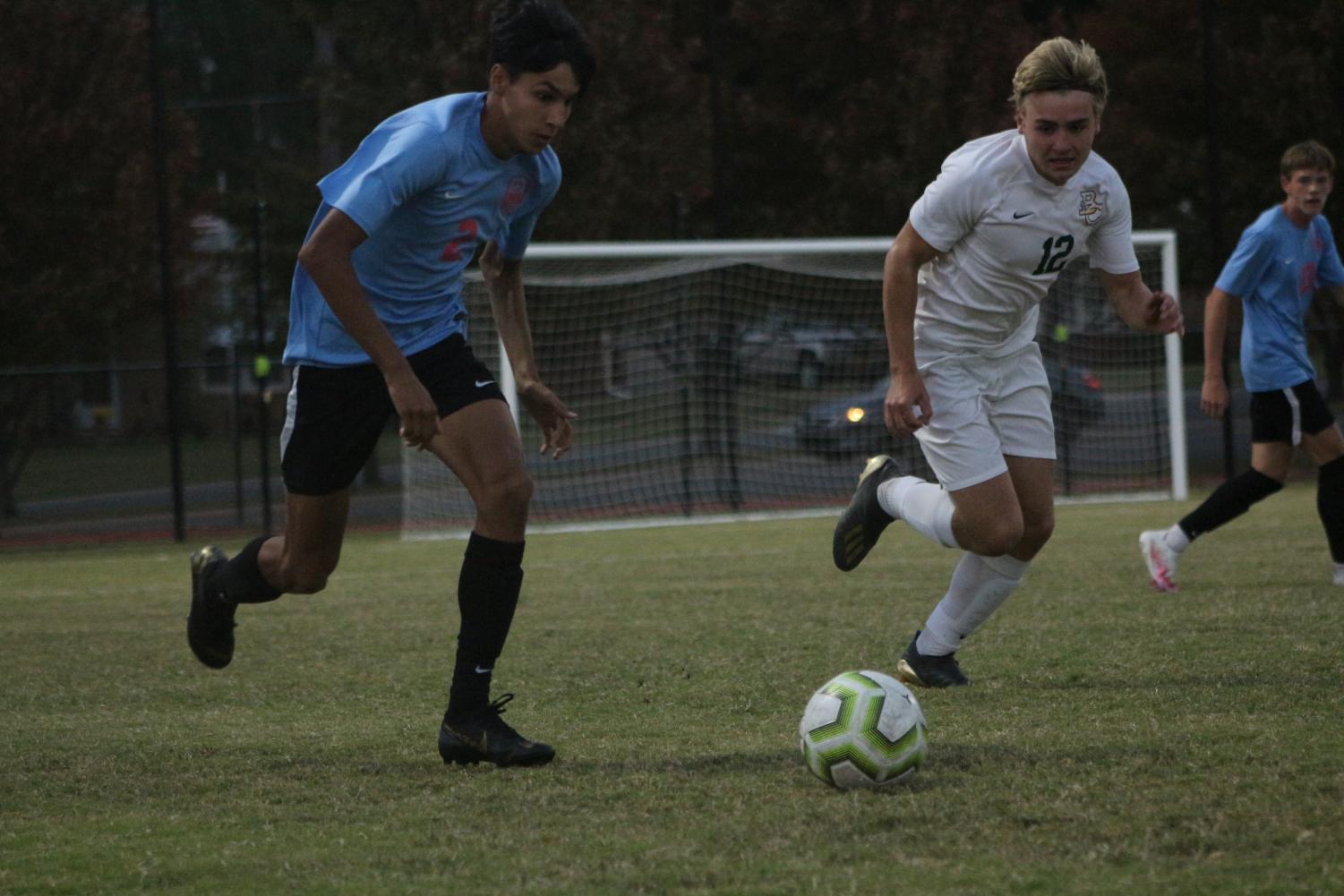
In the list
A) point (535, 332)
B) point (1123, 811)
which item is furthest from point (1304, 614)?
point (535, 332)

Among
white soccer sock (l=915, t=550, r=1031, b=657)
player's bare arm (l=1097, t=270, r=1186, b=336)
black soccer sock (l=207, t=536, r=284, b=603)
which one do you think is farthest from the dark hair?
white soccer sock (l=915, t=550, r=1031, b=657)

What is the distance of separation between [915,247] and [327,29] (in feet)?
65.2

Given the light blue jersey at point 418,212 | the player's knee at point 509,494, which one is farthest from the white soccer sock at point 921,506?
the light blue jersey at point 418,212

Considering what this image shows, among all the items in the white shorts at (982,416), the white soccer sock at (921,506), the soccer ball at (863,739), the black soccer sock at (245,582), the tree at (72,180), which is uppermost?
the tree at (72,180)

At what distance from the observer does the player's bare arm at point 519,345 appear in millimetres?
5137

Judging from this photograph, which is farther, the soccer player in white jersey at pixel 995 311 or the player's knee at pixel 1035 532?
the player's knee at pixel 1035 532

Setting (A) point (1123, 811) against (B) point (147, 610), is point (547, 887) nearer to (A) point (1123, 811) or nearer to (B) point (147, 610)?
(A) point (1123, 811)

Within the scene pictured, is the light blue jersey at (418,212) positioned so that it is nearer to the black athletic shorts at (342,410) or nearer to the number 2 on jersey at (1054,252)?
the black athletic shorts at (342,410)

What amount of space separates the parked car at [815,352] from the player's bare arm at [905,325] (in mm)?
13656

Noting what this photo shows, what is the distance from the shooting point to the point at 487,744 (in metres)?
4.47

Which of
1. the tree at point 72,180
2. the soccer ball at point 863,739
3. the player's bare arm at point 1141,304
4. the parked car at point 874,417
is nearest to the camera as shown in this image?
the soccer ball at point 863,739

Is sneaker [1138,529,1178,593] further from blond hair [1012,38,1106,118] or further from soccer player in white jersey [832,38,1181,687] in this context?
blond hair [1012,38,1106,118]

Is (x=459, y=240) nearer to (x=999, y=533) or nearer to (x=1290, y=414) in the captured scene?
(x=999, y=533)

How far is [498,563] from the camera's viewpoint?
4602mm
